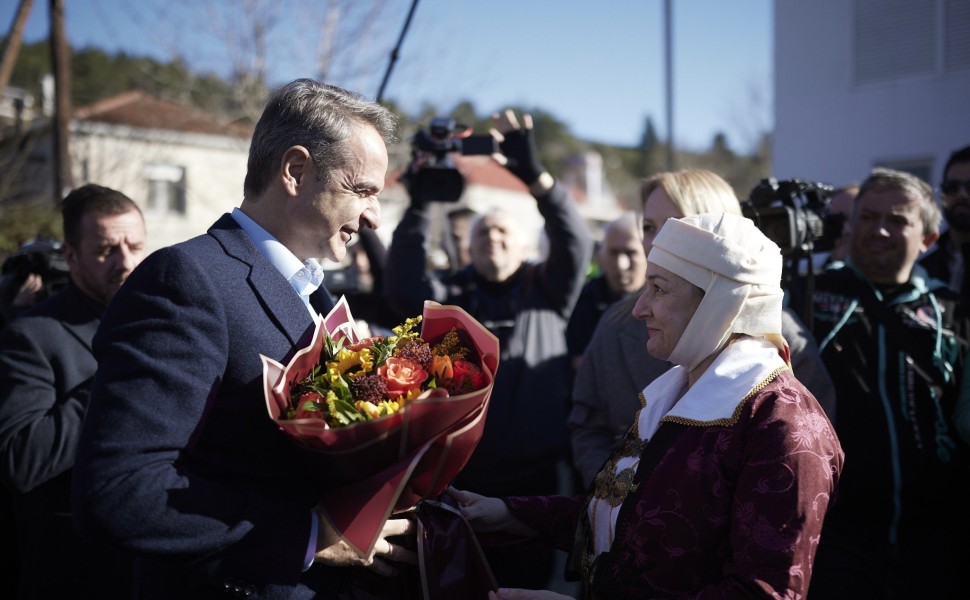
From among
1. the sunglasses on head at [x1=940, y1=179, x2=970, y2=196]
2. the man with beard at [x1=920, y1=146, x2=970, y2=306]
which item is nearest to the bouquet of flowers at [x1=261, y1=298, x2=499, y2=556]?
the man with beard at [x1=920, y1=146, x2=970, y2=306]

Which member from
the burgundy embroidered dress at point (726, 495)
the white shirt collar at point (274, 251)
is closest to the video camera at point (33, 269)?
the white shirt collar at point (274, 251)

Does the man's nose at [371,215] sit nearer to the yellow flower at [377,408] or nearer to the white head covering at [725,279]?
the yellow flower at [377,408]

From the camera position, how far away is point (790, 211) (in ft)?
9.77

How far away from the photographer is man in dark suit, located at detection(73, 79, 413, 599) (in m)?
1.53

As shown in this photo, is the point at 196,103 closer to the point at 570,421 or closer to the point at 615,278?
the point at 615,278

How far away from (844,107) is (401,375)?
1168cm

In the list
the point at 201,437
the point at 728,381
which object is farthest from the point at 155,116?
the point at 728,381

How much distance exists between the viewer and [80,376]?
2828mm

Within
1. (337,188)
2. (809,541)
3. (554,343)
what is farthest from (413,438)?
(554,343)

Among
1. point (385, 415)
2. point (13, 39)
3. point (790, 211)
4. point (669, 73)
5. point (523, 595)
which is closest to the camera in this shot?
point (385, 415)

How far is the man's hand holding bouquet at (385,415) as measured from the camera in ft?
5.15

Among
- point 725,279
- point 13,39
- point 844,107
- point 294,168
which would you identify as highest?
point 13,39

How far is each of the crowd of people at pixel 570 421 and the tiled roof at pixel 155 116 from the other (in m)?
17.2

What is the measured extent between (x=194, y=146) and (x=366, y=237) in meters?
18.6
